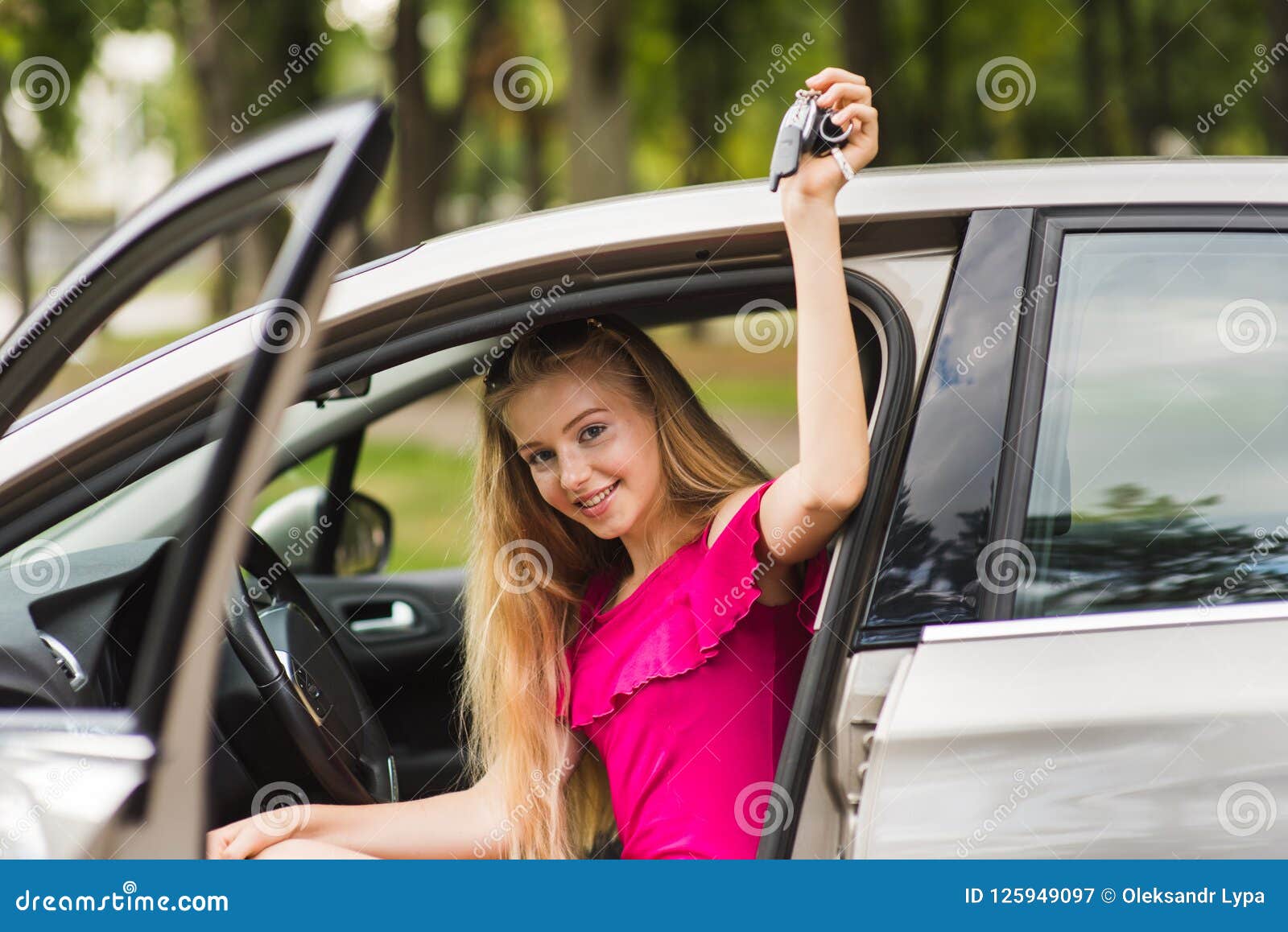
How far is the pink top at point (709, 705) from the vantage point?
71.2 inches

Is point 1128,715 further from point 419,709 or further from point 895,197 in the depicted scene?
point 419,709

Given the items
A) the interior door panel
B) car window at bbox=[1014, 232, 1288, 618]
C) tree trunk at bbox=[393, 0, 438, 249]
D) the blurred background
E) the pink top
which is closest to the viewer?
car window at bbox=[1014, 232, 1288, 618]

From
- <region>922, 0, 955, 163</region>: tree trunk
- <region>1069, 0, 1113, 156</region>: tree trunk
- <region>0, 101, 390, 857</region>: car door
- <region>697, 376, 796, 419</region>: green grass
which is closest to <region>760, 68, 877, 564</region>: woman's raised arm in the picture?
<region>0, 101, 390, 857</region>: car door

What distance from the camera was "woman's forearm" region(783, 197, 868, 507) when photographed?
163 cm

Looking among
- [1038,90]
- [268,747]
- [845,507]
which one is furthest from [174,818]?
[1038,90]

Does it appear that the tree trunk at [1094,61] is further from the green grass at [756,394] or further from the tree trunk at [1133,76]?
the green grass at [756,394]

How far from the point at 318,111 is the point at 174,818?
2.51 feet

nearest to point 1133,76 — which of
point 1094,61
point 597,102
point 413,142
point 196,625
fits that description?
point 1094,61

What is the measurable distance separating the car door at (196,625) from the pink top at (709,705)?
27.8 inches

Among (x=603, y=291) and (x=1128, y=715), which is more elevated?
(x=603, y=291)

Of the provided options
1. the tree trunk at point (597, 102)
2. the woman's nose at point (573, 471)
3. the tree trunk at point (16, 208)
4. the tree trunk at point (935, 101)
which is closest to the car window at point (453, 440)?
the woman's nose at point (573, 471)

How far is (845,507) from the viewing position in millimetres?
1653

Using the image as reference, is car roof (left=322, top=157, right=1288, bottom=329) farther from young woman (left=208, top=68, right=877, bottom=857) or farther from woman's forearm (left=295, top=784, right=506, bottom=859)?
woman's forearm (left=295, top=784, right=506, bottom=859)
